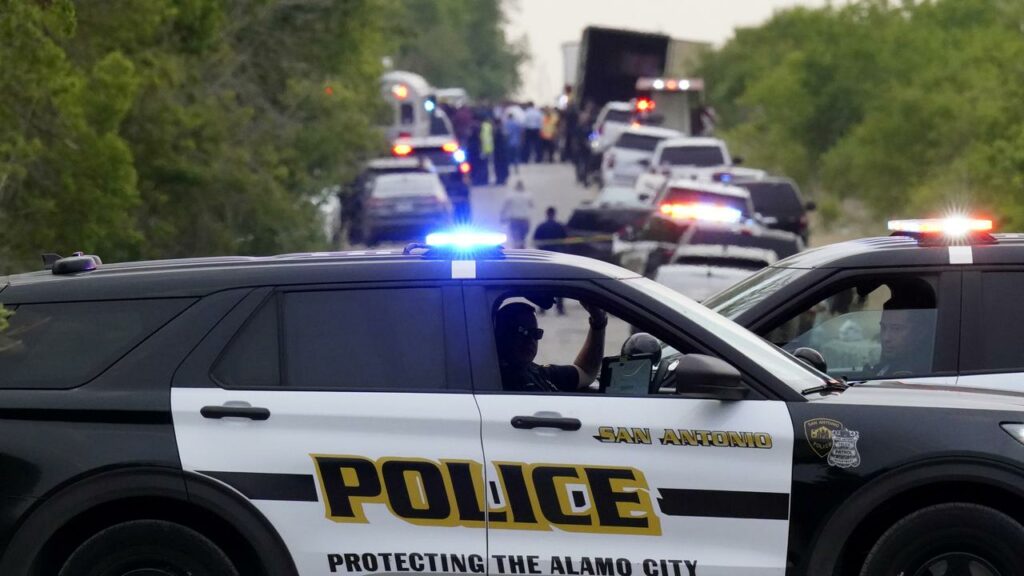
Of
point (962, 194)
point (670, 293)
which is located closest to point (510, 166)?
point (962, 194)

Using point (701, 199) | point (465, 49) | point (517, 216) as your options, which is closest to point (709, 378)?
point (701, 199)

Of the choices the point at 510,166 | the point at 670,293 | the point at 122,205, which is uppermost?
the point at 670,293

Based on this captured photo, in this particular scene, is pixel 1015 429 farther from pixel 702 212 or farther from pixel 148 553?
pixel 702 212

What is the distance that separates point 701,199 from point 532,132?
116 ft

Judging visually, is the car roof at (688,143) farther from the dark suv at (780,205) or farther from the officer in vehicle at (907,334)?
the officer in vehicle at (907,334)

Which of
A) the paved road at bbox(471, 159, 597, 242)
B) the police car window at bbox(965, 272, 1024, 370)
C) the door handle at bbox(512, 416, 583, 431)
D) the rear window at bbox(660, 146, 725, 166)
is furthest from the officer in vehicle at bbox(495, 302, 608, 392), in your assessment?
the rear window at bbox(660, 146, 725, 166)

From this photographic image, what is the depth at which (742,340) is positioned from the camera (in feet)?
20.0

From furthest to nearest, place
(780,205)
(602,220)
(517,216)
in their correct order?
(780,205) < (517,216) < (602,220)

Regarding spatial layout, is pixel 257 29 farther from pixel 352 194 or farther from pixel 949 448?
pixel 949 448

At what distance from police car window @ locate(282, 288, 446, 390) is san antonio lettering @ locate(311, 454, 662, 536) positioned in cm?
29

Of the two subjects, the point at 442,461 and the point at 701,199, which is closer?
the point at 442,461

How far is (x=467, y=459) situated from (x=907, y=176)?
114ft

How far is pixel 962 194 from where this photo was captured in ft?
109

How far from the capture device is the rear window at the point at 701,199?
26.5 m
